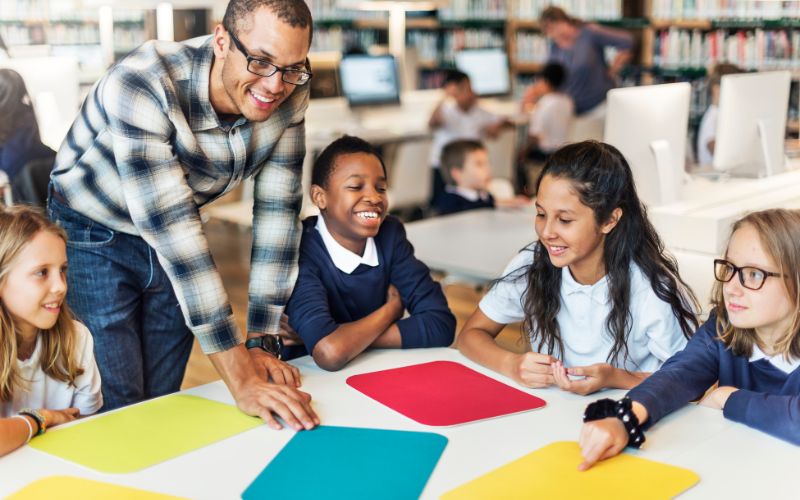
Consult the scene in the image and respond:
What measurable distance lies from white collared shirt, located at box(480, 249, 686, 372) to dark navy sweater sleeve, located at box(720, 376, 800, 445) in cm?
32

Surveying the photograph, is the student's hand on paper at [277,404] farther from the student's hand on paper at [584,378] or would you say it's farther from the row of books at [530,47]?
the row of books at [530,47]

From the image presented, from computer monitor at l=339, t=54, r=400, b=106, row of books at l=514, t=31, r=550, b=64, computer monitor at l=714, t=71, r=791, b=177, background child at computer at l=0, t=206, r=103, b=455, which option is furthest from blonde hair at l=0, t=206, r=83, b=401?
row of books at l=514, t=31, r=550, b=64

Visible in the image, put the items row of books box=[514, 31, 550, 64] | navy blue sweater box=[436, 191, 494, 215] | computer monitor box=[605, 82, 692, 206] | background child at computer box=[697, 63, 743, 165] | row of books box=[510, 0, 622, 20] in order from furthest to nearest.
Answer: row of books box=[514, 31, 550, 64] < row of books box=[510, 0, 622, 20] < background child at computer box=[697, 63, 743, 165] < navy blue sweater box=[436, 191, 494, 215] < computer monitor box=[605, 82, 692, 206]

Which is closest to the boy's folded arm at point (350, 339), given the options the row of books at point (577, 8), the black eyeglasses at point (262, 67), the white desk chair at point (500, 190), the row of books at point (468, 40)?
the black eyeglasses at point (262, 67)

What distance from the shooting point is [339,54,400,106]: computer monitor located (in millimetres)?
6430

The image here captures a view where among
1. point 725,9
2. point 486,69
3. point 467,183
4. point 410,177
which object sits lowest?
point 410,177

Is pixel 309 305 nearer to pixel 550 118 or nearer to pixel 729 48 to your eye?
pixel 550 118

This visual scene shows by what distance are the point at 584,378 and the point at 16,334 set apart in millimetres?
1011

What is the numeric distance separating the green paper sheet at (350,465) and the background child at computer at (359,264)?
50cm

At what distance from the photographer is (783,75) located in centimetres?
368

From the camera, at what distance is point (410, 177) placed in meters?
5.51

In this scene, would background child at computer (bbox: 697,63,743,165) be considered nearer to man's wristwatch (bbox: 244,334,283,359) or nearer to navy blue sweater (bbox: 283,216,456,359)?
navy blue sweater (bbox: 283,216,456,359)

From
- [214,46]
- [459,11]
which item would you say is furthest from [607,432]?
[459,11]

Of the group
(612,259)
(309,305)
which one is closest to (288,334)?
(309,305)
